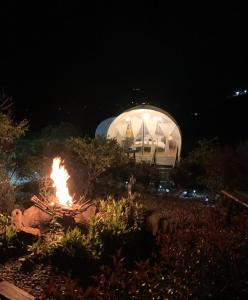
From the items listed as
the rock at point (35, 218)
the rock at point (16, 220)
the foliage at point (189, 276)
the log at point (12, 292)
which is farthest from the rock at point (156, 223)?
the log at point (12, 292)

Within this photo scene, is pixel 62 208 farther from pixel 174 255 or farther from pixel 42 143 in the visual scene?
pixel 42 143

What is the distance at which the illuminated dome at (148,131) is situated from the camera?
57.1 feet

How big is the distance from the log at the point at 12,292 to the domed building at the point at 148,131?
12.6 m

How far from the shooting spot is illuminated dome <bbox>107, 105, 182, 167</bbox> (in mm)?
17406

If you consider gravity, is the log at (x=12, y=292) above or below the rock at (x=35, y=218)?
below

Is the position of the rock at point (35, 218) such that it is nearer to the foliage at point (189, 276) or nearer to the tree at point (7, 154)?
the tree at point (7, 154)

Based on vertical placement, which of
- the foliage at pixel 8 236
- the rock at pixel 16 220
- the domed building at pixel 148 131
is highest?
the domed building at pixel 148 131

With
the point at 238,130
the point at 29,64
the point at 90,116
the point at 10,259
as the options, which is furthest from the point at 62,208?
the point at 29,64

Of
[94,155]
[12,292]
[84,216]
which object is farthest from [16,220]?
[94,155]

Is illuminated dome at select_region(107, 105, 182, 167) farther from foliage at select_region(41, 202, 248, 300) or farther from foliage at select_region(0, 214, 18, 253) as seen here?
foliage at select_region(41, 202, 248, 300)

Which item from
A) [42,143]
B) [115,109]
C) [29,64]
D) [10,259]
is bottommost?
[10,259]

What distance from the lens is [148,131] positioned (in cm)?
1858

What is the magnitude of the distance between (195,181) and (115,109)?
81.3 ft

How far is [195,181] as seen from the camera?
1092 centimetres
